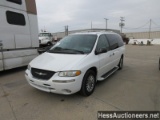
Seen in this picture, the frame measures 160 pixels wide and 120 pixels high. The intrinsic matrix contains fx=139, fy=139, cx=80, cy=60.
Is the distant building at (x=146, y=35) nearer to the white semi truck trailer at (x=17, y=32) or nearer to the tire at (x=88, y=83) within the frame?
the white semi truck trailer at (x=17, y=32)

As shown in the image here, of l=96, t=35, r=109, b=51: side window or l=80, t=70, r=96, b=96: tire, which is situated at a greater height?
l=96, t=35, r=109, b=51: side window

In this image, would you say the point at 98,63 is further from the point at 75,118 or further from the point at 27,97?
the point at 27,97

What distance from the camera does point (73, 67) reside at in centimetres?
335

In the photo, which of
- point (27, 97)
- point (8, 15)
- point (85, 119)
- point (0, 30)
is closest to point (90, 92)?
point (85, 119)

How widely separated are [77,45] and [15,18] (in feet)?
11.6

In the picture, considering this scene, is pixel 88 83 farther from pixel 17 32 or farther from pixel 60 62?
pixel 17 32

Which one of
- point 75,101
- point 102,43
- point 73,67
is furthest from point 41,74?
point 102,43

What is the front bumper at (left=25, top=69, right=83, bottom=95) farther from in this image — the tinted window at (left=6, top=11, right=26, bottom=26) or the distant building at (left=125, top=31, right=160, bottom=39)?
the distant building at (left=125, top=31, right=160, bottom=39)

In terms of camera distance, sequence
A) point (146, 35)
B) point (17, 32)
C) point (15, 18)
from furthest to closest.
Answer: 1. point (146, 35)
2. point (17, 32)
3. point (15, 18)

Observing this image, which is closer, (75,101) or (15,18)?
(75,101)

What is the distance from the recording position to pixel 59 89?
335 cm

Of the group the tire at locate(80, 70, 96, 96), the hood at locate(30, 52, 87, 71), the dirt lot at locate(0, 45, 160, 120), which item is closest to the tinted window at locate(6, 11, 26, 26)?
the dirt lot at locate(0, 45, 160, 120)

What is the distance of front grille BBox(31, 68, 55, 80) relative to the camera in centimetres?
338

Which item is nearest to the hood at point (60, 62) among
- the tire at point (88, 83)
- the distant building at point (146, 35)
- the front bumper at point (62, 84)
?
the front bumper at point (62, 84)
